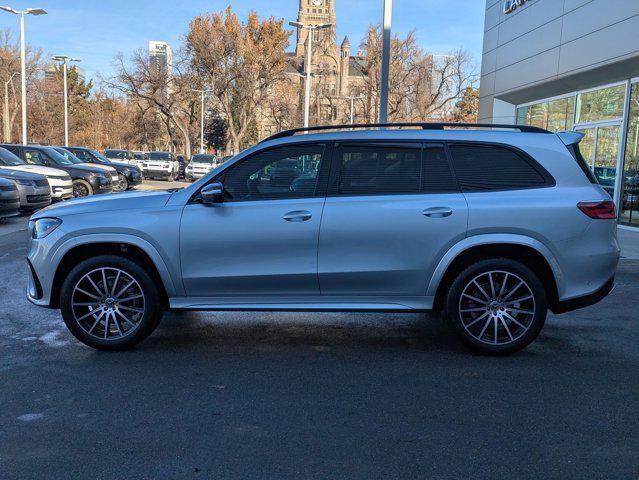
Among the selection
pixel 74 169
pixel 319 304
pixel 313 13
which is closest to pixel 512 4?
pixel 74 169

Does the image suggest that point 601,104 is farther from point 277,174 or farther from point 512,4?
point 277,174

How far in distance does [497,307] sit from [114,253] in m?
3.30

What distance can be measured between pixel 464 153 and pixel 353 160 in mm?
947

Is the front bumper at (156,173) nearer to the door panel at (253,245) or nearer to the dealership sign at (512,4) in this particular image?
the dealership sign at (512,4)

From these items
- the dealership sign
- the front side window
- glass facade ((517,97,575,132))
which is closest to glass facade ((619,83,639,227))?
glass facade ((517,97,575,132))

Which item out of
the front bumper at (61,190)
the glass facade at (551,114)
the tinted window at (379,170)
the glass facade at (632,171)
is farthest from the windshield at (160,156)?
the tinted window at (379,170)

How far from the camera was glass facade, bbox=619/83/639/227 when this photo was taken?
49.9 ft

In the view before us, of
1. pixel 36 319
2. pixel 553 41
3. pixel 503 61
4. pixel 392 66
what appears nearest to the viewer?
pixel 36 319

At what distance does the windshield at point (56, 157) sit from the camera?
19578 mm

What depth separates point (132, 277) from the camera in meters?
4.96

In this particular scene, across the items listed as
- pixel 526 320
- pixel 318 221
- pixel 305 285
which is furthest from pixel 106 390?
pixel 526 320

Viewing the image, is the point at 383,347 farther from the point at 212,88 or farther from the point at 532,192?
the point at 212,88

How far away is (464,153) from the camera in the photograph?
16.5 feet

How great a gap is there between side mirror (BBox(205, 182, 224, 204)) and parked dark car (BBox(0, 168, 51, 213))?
37.2ft
